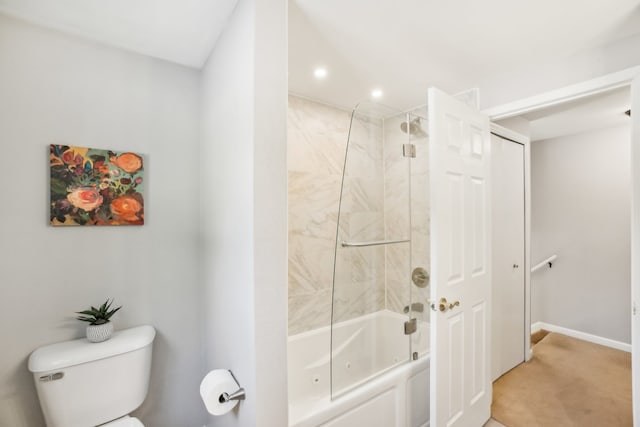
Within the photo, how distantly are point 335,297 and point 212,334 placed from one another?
0.80 m

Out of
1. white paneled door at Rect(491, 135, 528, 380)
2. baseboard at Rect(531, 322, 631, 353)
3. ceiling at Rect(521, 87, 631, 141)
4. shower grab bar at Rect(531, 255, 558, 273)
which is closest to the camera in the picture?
ceiling at Rect(521, 87, 631, 141)

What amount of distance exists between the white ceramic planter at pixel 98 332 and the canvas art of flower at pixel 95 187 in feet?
1.80

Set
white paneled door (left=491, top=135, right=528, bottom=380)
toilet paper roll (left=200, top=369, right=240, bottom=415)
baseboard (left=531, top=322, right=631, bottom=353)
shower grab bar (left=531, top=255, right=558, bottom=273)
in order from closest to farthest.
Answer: toilet paper roll (left=200, top=369, right=240, bottom=415), white paneled door (left=491, top=135, right=528, bottom=380), baseboard (left=531, top=322, right=631, bottom=353), shower grab bar (left=531, top=255, right=558, bottom=273)

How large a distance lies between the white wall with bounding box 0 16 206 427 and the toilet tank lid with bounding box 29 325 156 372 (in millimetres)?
80

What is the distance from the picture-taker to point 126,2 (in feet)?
4.35

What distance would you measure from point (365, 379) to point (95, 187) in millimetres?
1835

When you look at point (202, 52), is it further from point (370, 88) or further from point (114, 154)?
point (370, 88)

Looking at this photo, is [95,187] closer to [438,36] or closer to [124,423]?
[124,423]

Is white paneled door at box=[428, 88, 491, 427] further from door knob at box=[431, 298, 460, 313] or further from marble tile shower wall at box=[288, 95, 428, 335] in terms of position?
marble tile shower wall at box=[288, 95, 428, 335]

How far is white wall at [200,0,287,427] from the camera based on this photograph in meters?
1.19

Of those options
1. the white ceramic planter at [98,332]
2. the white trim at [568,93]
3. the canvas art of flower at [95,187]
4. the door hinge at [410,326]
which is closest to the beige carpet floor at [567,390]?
the door hinge at [410,326]

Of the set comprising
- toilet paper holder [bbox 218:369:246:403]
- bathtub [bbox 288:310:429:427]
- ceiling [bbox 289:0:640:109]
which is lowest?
bathtub [bbox 288:310:429:427]

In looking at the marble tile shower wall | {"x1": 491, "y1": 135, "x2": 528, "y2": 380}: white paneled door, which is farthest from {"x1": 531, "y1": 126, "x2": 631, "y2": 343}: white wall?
the marble tile shower wall

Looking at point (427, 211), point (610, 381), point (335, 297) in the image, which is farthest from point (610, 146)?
point (335, 297)
